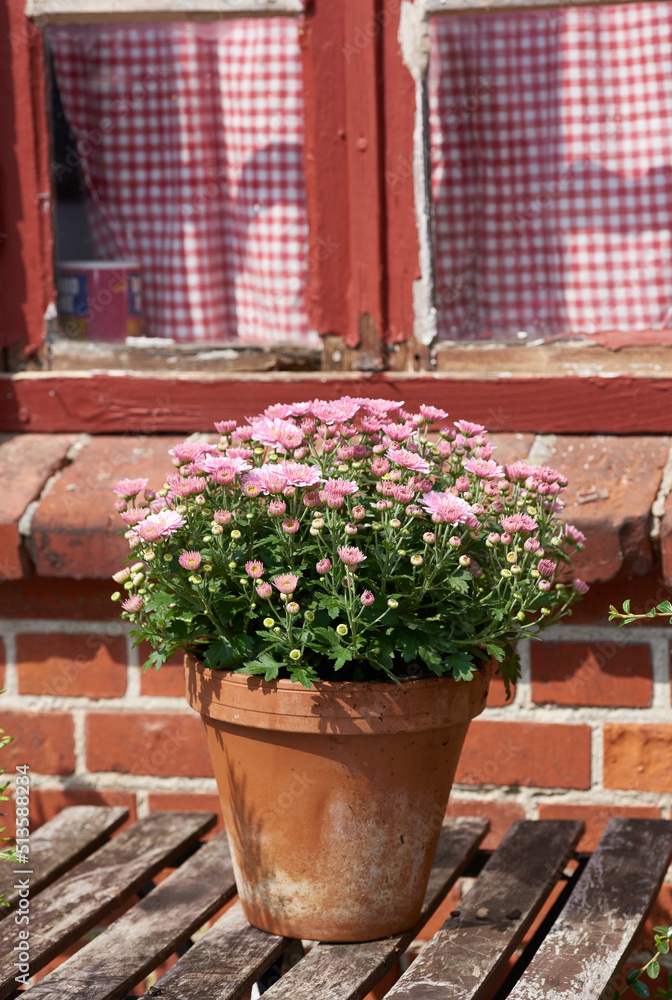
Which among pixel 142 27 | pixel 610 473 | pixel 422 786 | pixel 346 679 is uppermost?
pixel 142 27

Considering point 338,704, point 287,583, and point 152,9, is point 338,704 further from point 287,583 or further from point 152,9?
point 152,9

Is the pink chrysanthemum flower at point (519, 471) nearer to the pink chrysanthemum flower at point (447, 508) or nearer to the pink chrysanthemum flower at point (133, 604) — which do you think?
the pink chrysanthemum flower at point (447, 508)

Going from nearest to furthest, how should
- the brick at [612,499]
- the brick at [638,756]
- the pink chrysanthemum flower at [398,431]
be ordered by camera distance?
the pink chrysanthemum flower at [398,431], the brick at [612,499], the brick at [638,756]

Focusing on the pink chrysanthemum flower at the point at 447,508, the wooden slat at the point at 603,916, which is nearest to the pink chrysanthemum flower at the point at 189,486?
the pink chrysanthemum flower at the point at 447,508

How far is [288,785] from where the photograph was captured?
1.24m

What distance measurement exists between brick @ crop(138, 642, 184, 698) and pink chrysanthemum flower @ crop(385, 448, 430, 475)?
767 millimetres

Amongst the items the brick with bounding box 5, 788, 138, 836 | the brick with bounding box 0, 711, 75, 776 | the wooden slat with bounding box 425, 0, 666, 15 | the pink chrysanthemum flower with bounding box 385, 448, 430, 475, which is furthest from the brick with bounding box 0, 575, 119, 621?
the wooden slat with bounding box 425, 0, 666, 15

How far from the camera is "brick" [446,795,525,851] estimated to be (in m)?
1.76

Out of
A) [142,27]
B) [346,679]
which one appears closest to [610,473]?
[346,679]

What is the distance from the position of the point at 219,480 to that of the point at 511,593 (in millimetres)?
338

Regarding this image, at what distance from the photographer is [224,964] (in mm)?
1228

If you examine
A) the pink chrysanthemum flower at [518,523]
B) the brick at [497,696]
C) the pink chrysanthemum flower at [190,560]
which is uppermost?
the pink chrysanthemum flower at [518,523]

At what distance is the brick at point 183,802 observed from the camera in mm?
1856

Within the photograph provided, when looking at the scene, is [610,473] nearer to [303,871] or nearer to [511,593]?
[511,593]
